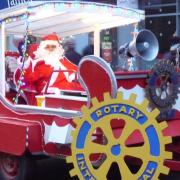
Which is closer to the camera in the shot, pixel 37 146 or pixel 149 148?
pixel 149 148

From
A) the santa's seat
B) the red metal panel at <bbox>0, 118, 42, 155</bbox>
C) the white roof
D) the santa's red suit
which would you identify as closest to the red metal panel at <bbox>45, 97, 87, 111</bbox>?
the santa's seat

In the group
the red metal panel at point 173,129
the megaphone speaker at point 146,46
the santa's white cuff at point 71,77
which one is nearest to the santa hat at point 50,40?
the santa's white cuff at point 71,77

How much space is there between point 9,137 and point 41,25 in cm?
183

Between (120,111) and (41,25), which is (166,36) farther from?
(120,111)

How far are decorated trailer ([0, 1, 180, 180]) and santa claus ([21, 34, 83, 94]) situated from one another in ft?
0.39

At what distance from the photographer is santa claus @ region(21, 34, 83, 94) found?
620 cm

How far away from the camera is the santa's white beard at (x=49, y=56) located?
6.57 m

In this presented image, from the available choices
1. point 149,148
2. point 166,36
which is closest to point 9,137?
point 149,148

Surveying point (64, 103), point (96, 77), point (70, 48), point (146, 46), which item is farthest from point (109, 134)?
point (70, 48)

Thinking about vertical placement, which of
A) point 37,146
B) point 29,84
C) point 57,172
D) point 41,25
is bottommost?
point 57,172

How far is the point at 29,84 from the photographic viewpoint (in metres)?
6.38

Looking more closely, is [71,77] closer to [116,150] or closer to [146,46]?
[146,46]

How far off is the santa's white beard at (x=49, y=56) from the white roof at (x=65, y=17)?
32 cm

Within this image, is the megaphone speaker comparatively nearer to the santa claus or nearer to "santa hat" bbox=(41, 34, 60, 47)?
the santa claus
